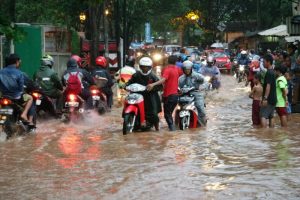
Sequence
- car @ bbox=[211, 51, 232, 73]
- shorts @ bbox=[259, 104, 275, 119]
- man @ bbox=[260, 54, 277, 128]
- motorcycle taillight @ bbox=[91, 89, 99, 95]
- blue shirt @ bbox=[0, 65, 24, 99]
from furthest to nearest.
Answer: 1. car @ bbox=[211, 51, 232, 73]
2. motorcycle taillight @ bbox=[91, 89, 99, 95]
3. shorts @ bbox=[259, 104, 275, 119]
4. man @ bbox=[260, 54, 277, 128]
5. blue shirt @ bbox=[0, 65, 24, 99]

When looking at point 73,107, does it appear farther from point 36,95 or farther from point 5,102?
point 5,102

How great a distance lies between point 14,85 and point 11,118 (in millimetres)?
595

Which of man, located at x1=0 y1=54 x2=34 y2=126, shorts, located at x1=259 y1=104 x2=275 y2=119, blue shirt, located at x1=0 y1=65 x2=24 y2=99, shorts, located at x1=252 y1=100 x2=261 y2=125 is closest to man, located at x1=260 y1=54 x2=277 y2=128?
shorts, located at x1=259 y1=104 x2=275 y2=119

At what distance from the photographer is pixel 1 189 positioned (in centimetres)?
759

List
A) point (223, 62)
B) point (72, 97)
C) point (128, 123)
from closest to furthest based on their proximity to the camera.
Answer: point (128, 123) → point (72, 97) → point (223, 62)

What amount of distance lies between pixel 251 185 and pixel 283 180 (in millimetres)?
511

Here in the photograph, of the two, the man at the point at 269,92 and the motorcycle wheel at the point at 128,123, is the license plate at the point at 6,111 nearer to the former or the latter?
the motorcycle wheel at the point at 128,123

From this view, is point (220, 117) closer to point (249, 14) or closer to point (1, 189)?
point (1, 189)

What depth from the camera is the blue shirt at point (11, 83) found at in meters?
11.7

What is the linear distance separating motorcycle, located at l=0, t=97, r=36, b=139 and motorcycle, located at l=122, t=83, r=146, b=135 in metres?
1.83

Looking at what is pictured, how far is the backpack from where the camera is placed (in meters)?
13.9

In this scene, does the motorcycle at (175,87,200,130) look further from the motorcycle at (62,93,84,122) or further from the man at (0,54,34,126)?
the man at (0,54,34,126)

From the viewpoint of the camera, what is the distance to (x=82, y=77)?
14148 millimetres

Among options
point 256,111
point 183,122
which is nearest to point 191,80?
point 183,122
